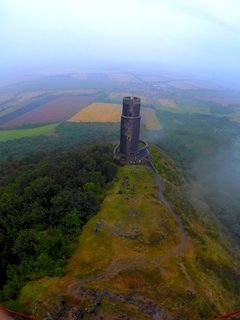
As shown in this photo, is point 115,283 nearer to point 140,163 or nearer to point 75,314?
point 75,314

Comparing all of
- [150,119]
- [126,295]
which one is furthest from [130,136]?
[150,119]

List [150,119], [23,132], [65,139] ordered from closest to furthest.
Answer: [65,139], [23,132], [150,119]

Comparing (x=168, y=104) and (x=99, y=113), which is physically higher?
(x=168, y=104)

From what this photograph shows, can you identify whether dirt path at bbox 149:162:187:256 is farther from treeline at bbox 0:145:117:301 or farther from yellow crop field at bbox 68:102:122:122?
yellow crop field at bbox 68:102:122:122

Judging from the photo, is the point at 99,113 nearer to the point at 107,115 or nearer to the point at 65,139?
the point at 107,115

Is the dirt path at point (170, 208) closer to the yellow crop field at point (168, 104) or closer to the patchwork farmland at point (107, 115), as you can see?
the patchwork farmland at point (107, 115)

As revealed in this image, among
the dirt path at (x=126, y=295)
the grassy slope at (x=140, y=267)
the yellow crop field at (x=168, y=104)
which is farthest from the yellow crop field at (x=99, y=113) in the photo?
the dirt path at (x=126, y=295)
